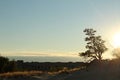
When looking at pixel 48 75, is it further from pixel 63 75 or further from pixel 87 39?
pixel 87 39

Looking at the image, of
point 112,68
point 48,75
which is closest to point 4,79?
point 48,75

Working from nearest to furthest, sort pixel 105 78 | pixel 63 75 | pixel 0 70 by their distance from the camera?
pixel 105 78
pixel 63 75
pixel 0 70

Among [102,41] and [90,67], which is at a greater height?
[102,41]

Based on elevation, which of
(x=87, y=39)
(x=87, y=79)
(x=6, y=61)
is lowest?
(x=87, y=79)

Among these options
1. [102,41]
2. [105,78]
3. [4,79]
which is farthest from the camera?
[102,41]

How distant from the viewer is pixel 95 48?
82938 millimetres

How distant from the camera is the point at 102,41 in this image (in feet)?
277

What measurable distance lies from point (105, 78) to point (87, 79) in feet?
6.70

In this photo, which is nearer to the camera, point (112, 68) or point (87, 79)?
point (87, 79)

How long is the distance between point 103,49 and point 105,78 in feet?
145

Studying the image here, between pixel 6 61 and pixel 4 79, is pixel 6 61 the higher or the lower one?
the higher one

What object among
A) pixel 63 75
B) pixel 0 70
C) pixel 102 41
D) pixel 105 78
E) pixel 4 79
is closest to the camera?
pixel 105 78

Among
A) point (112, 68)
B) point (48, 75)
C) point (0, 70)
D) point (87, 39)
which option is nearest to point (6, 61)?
point (0, 70)

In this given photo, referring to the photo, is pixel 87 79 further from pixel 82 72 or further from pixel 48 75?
pixel 48 75
